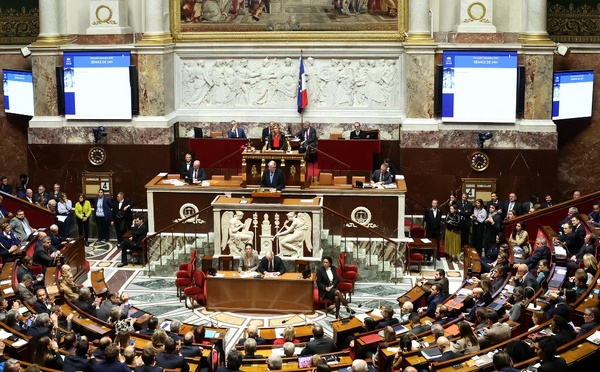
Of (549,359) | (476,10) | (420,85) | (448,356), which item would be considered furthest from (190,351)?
(476,10)

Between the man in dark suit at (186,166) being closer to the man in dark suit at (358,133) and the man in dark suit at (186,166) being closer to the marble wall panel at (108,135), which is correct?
the marble wall panel at (108,135)

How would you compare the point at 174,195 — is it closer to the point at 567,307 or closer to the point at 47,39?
the point at 47,39

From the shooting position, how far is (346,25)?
29156mm

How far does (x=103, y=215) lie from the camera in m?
27.5

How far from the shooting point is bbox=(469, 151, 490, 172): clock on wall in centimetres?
2777

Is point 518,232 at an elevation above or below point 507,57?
below

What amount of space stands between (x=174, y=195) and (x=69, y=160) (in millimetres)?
4599

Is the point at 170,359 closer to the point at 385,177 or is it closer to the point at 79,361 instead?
the point at 79,361

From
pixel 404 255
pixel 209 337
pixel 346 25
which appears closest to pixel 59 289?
pixel 209 337

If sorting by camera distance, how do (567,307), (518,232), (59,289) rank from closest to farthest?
1. (567,307)
2. (59,289)
3. (518,232)

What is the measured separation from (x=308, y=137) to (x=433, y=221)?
4.26 metres

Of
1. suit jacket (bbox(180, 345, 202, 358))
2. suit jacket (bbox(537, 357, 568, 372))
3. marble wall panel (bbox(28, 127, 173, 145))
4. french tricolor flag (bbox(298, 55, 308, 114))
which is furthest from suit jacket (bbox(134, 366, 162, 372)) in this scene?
french tricolor flag (bbox(298, 55, 308, 114))

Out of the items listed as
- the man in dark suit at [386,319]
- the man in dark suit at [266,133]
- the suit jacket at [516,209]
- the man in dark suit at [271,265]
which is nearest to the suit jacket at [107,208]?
the man in dark suit at [266,133]

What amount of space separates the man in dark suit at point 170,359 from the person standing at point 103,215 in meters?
11.5
